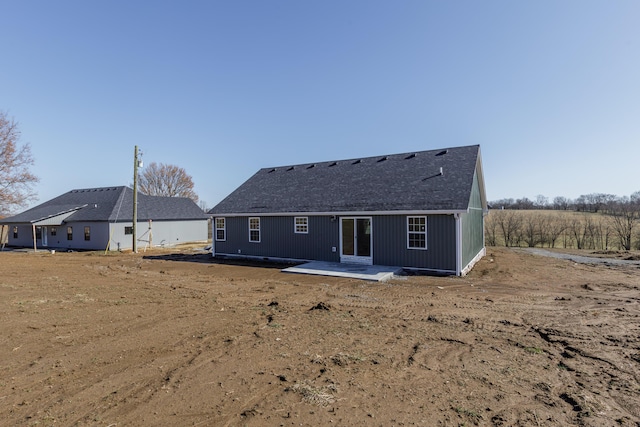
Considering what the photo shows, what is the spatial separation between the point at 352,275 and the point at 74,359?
333 inches

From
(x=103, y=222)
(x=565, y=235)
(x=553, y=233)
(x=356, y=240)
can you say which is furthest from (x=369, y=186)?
(x=103, y=222)

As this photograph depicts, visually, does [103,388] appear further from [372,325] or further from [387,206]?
[387,206]

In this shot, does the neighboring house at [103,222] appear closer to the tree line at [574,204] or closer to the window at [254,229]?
the window at [254,229]

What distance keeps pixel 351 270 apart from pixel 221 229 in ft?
28.9

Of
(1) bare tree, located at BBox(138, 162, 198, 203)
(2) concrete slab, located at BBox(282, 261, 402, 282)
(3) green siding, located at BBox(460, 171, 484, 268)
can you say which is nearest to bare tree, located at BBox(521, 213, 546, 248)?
(3) green siding, located at BBox(460, 171, 484, 268)

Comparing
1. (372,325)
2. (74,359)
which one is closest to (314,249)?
(372,325)

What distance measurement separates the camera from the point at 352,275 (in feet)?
38.6

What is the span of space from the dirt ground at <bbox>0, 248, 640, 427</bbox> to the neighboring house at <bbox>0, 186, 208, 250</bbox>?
652 inches

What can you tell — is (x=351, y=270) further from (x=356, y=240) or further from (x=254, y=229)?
(x=254, y=229)

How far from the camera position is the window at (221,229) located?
18062 mm

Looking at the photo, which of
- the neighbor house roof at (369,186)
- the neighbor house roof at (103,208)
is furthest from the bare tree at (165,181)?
the neighbor house roof at (369,186)

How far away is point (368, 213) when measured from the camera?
13.4 metres

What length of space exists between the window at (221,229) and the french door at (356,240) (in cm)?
714

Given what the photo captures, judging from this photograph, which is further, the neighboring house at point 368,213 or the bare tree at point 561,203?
the bare tree at point 561,203
